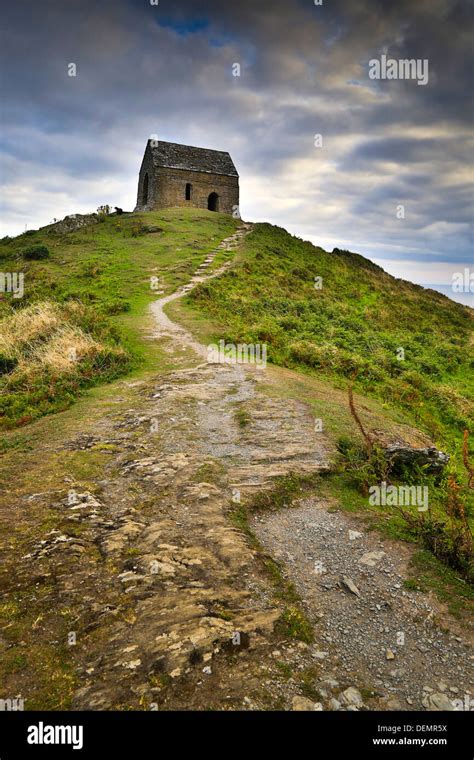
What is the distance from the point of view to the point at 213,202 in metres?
51.2

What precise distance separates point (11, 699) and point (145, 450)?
5105 millimetres

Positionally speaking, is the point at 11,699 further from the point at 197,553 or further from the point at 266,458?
the point at 266,458

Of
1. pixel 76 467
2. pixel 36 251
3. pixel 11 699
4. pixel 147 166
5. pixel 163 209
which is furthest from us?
pixel 147 166

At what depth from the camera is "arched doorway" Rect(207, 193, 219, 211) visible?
5057cm

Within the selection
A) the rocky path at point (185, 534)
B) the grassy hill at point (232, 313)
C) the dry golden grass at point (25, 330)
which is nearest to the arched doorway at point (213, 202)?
the grassy hill at point (232, 313)

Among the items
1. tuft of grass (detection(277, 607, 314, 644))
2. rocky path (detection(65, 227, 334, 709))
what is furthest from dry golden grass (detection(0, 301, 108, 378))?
tuft of grass (detection(277, 607, 314, 644))

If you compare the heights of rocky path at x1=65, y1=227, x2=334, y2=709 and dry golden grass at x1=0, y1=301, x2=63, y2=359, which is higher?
dry golden grass at x1=0, y1=301, x2=63, y2=359

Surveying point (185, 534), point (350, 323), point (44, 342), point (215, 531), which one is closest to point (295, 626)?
point (215, 531)

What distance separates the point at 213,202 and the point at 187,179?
416 cm

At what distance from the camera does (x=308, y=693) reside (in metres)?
4.00

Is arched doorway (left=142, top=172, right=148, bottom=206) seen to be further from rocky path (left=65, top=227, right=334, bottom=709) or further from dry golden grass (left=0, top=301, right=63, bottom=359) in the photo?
rocky path (left=65, top=227, right=334, bottom=709)

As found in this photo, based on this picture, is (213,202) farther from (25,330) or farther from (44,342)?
(44,342)
